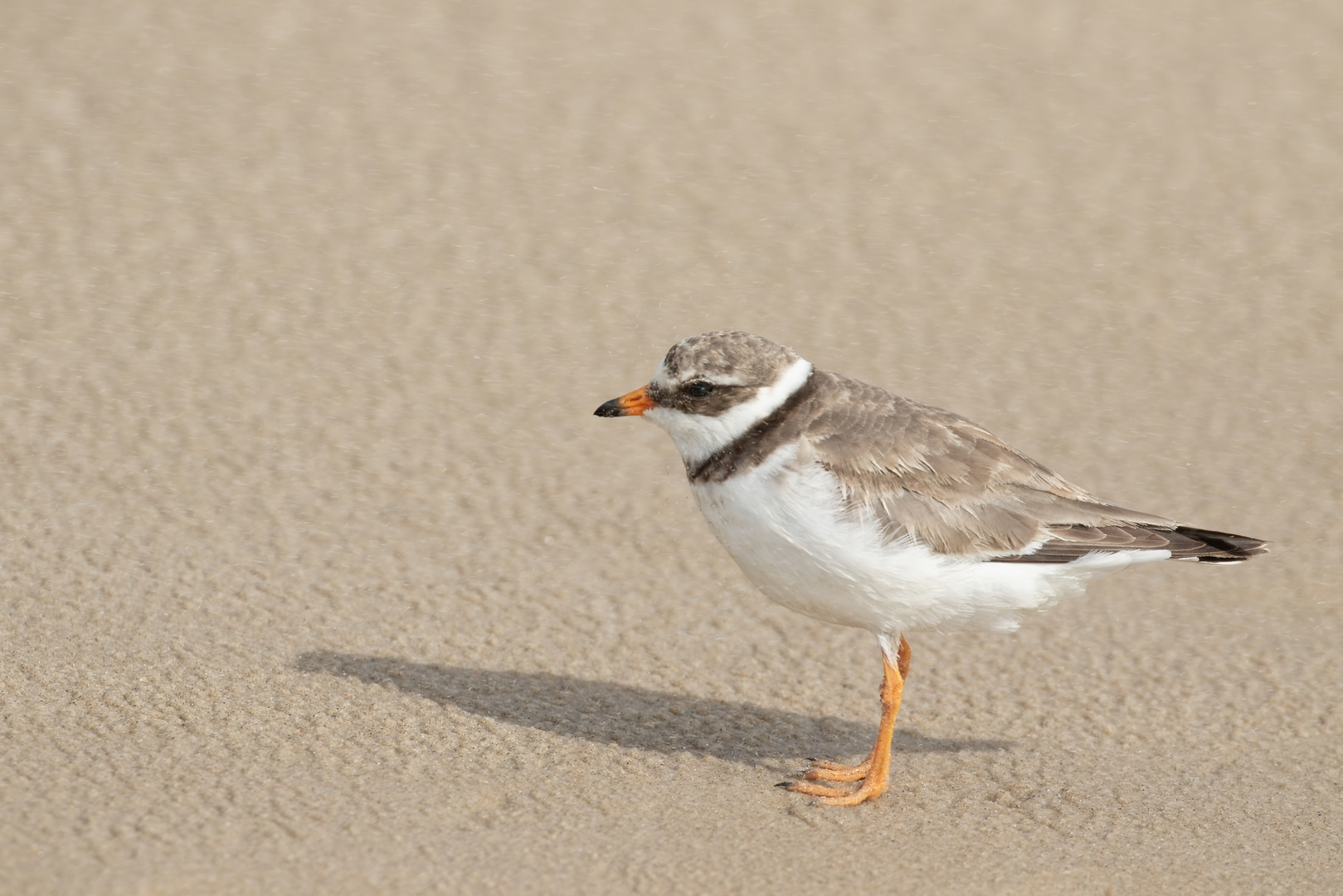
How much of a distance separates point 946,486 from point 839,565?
499 millimetres

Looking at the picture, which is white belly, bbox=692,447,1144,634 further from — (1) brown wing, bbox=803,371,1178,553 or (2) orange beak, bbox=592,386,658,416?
(2) orange beak, bbox=592,386,658,416

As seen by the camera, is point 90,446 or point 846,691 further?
point 90,446

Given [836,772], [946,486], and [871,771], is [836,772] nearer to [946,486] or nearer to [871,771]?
[871,771]

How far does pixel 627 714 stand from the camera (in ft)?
16.9

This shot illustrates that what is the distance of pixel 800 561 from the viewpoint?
4.62 metres

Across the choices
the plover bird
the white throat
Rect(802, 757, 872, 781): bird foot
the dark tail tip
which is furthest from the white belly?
Rect(802, 757, 872, 781): bird foot

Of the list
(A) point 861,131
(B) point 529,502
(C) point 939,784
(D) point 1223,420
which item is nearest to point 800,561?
(C) point 939,784

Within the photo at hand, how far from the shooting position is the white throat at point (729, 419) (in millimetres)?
4855

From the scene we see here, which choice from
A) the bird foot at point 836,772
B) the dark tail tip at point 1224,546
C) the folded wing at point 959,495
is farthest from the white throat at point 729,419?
the dark tail tip at point 1224,546

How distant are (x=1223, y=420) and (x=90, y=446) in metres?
4.76

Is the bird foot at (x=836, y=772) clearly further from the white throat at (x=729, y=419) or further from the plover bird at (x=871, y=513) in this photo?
the white throat at (x=729, y=419)

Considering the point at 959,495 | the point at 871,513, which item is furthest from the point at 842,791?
the point at 959,495

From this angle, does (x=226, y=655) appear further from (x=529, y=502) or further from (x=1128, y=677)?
(x=1128, y=677)

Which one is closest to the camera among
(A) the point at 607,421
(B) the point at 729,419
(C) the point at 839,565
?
(C) the point at 839,565
